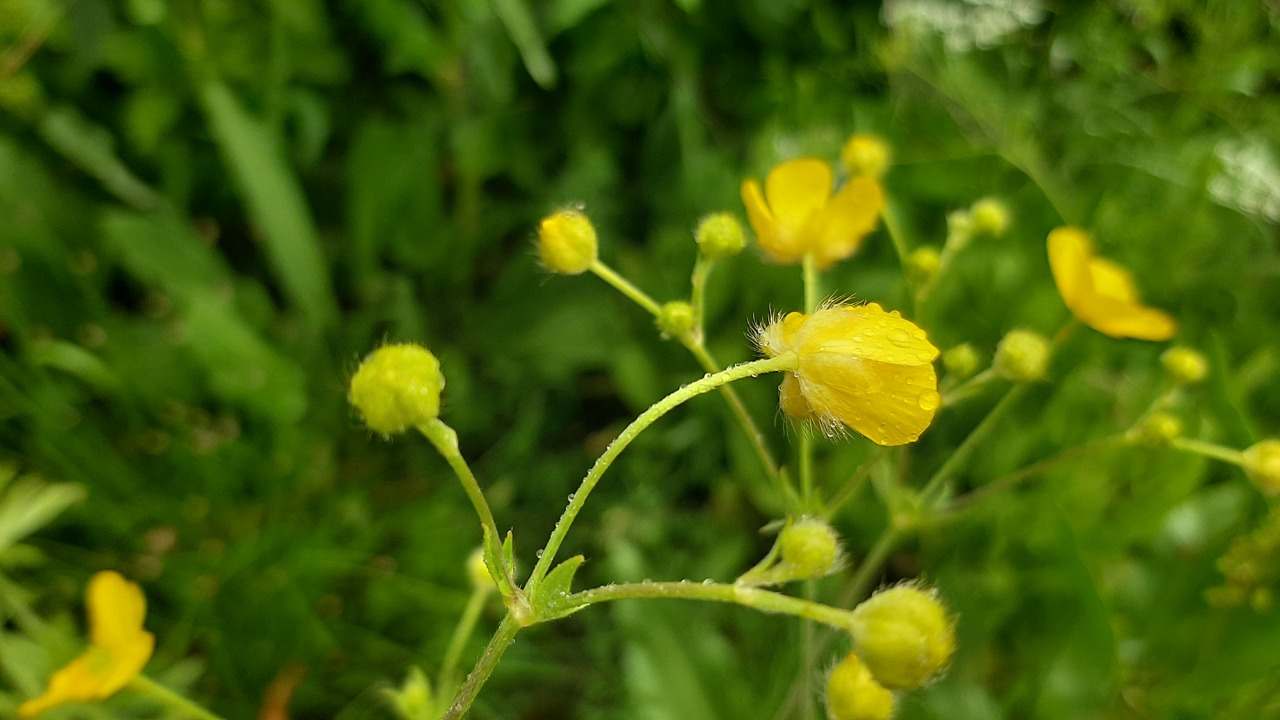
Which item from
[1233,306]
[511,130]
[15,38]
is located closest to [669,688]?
[511,130]

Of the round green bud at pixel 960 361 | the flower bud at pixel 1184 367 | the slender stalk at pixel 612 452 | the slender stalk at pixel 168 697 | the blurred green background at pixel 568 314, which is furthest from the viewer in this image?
the blurred green background at pixel 568 314

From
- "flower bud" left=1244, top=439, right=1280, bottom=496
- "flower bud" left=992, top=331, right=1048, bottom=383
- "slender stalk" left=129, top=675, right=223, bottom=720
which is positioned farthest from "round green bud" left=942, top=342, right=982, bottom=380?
"slender stalk" left=129, top=675, right=223, bottom=720

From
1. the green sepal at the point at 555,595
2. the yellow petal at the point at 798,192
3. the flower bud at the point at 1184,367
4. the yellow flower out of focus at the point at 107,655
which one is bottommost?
the flower bud at the point at 1184,367

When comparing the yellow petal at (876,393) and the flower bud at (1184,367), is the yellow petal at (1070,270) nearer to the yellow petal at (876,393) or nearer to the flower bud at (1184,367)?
the flower bud at (1184,367)

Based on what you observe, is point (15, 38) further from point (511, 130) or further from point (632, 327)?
point (632, 327)

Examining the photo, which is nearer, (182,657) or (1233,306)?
(182,657)

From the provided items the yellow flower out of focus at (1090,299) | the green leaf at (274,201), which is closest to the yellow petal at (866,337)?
the yellow flower out of focus at (1090,299)
